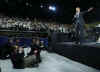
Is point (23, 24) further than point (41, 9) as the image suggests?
No

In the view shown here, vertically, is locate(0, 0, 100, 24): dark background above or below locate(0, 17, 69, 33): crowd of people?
above

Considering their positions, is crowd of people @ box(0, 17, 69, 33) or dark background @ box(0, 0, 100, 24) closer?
crowd of people @ box(0, 17, 69, 33)

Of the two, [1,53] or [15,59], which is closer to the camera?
[15,59]

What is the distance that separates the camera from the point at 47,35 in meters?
5.69

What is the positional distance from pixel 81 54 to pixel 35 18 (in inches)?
190

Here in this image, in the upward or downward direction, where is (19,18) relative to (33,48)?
upward

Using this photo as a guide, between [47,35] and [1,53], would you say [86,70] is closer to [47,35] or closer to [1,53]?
[1,53]

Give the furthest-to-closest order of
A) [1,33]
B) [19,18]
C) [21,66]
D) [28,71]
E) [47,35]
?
[19,18]
[47,35]
[1,33]
[21,66]
[28,71]

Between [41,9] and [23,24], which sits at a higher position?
[41,9]

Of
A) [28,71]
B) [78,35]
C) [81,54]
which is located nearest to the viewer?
[28,71]

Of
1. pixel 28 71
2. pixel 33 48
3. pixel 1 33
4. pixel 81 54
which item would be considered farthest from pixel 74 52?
pixel 1 33


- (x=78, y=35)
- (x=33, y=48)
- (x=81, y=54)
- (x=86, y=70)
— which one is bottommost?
(x=86, y=70)

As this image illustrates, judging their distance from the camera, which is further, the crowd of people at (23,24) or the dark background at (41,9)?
the dark background at (41,9)

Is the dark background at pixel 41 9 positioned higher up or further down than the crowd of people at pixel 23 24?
higher up
